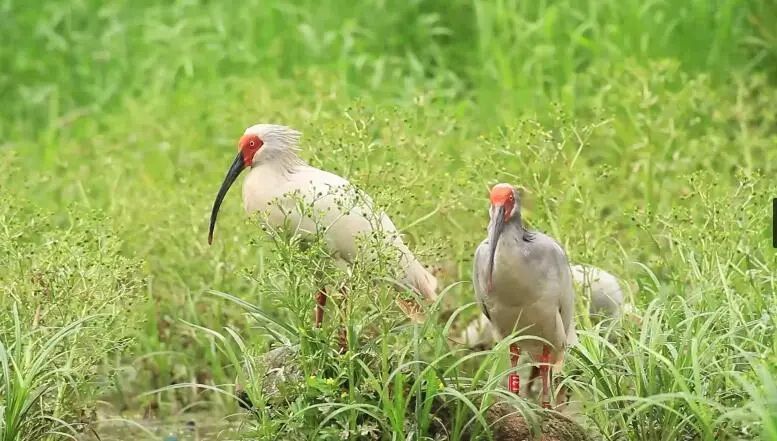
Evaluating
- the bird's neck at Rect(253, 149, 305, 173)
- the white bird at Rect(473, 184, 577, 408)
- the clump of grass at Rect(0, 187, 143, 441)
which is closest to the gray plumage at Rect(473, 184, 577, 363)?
the white bird at Rect(473, 184, 577, 408)

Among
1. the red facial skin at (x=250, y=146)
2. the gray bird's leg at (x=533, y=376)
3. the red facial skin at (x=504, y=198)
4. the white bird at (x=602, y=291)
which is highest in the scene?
the red facial skin at (x=250, y=146)

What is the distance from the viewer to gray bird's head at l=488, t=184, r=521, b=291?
604 cm

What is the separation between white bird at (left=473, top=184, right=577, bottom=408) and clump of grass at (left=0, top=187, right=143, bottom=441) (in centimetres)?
142

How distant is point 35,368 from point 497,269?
1854 mm

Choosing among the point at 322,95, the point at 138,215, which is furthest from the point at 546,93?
the point at 138,215

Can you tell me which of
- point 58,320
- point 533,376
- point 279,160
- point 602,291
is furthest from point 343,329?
point 533,376

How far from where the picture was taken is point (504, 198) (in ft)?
20.0

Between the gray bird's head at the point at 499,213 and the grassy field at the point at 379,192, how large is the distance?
259 mm

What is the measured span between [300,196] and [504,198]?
0.89 metres

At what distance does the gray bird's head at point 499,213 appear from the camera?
6035 mm

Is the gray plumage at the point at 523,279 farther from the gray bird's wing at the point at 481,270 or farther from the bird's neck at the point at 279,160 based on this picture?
the bird's neck at the point at 279,160

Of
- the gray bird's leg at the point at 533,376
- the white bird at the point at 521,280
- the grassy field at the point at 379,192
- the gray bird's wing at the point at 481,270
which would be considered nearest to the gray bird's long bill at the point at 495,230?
the white bird at the point at 521,280

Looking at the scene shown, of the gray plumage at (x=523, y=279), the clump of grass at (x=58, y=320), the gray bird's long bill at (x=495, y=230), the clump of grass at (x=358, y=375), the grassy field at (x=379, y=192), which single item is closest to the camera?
the clump of grass at (x=358, y=375)

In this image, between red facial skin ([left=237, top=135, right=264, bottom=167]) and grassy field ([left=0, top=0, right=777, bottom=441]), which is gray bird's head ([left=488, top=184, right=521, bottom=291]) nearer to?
grassy field ([left=0, top=0, right=777, bottom=441])
